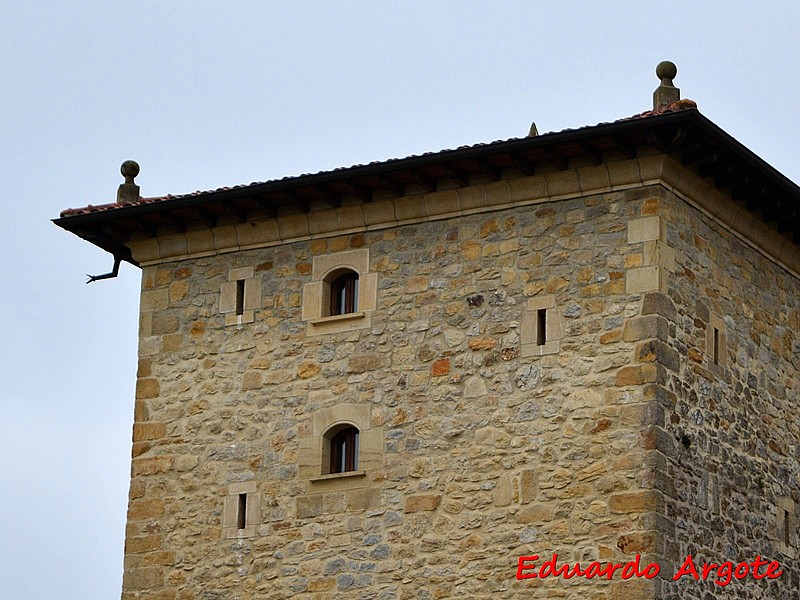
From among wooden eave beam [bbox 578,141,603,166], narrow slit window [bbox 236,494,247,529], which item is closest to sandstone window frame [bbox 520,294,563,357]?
wooden eave beam [bbox 578,141,603,166]

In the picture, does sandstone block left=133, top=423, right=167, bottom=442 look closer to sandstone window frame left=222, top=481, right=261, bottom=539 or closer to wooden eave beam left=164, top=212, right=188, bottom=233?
sandstone window frame left=222, top=481, right=261, bottom=539

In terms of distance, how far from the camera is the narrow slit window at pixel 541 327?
21.5 m

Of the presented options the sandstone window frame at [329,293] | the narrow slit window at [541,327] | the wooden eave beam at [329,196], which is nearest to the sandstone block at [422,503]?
the narrow slit window at [541,327]

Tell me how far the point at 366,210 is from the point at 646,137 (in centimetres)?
326

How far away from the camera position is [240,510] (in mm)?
22562

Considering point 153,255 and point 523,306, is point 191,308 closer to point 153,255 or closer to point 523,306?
point 153,255

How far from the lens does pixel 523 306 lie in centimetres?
2170

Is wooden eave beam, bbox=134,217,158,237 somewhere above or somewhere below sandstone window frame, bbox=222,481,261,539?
above

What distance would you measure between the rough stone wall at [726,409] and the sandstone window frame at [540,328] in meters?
1.04

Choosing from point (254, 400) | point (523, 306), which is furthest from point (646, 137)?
point (254, 400)

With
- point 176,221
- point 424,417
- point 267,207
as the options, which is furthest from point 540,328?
point 176,221

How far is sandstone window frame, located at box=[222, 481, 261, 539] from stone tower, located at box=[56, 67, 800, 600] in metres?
0.02

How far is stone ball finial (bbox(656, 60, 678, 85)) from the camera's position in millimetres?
21484

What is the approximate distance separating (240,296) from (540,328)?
11.7 ft
